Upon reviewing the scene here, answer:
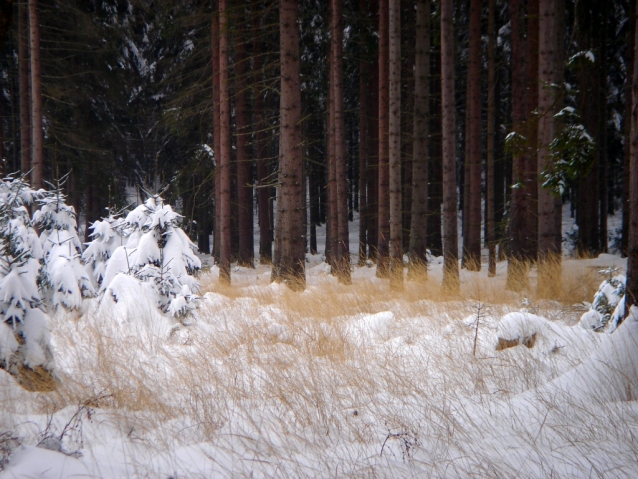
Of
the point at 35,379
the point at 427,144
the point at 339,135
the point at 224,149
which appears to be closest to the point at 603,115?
the point at 427,144

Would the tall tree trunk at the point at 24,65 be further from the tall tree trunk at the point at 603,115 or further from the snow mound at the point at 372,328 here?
the tall tree trunk at the point at 603,115

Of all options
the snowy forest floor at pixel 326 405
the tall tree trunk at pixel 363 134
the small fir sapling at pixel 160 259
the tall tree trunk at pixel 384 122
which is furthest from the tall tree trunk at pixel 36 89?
the snowy forest floor at pixel 326 405

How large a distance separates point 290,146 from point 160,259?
3918mm

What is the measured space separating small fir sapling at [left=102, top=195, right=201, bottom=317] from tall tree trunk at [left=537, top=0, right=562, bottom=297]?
5.15 m

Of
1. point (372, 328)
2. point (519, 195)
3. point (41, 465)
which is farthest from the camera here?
point (519, 195)

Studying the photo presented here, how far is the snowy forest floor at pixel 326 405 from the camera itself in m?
2.40

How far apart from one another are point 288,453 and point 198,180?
19.5 meters

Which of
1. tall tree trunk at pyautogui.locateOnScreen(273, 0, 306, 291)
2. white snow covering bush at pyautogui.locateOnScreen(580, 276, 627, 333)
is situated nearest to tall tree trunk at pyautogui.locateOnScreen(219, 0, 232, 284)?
tall tree trunk at pyautogui.locateOnScreen(273, 0, 306, 291)

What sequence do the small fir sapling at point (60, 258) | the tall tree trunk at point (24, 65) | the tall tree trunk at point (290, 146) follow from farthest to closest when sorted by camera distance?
1. the tall tree trunk at point (24, 65)
2. the tall tree trunk at point (290, 146)
3. the small fir sapling at point (60, 258)

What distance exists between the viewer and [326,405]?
3.08 meters

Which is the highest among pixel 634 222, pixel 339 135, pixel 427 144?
pixel 339 135

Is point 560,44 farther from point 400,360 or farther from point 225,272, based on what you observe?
point 225,272

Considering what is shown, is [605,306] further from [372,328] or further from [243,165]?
[243,165]

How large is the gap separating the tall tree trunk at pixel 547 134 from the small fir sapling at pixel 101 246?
6.48 metres
